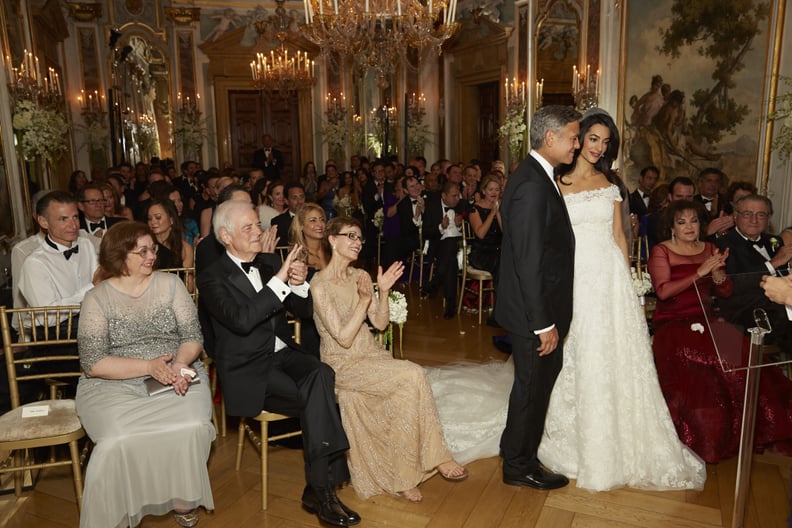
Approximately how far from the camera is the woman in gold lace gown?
3186mm

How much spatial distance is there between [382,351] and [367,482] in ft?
2.30

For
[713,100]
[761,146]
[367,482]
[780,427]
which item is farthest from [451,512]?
[713,100]

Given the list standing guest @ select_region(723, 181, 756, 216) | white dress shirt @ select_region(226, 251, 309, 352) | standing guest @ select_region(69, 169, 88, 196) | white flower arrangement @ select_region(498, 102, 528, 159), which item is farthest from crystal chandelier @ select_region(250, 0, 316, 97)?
white dress shirt @ select_region(226, 251, 309, 352)

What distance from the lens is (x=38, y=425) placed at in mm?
2898

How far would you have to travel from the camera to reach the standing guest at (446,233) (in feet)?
22.0

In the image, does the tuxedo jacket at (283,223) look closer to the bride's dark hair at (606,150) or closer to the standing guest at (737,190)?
the bride's dark hair at (606,150)

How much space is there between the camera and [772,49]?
6.18 metres

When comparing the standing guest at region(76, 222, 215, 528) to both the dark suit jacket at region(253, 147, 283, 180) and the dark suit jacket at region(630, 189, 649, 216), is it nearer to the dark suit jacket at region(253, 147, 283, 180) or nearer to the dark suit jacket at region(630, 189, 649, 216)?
the dark suit jacket at region(630, 189, 649, 216)

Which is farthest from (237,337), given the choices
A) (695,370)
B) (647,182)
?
(647,182)

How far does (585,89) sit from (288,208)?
15.1 ft

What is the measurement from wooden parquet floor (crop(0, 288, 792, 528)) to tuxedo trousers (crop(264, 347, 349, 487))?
24cm

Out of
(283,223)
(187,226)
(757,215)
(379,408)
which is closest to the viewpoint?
(379,408)

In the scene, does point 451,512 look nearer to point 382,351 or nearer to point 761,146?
point 382,351

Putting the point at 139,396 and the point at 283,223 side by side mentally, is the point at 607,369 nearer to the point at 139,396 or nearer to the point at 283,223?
the point at 139,396
